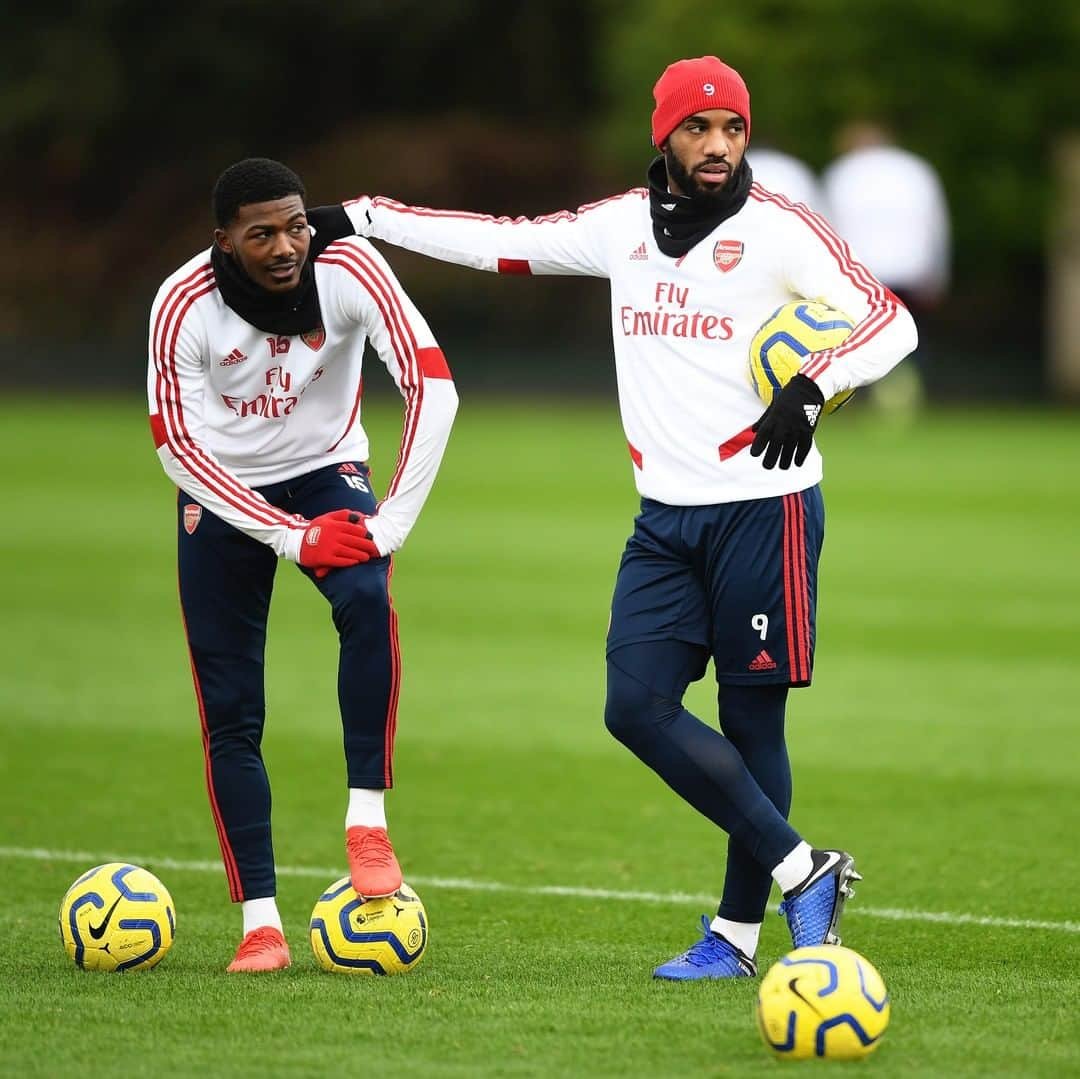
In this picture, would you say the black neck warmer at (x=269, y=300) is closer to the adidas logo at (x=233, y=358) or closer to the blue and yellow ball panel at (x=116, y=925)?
the adidas logo at (x=233, y=358)

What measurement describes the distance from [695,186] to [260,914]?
8.04 feet

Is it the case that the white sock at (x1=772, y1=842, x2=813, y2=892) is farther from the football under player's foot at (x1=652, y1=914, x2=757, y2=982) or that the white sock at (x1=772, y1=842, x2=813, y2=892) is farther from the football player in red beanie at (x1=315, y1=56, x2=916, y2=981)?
the football under player's foot at (x1=652, y1=914, x2=757, y2=982)

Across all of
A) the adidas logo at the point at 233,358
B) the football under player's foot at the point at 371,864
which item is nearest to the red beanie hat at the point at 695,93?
the adidas logo at the point at 233,358

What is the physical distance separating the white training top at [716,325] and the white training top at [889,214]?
16.7 meters

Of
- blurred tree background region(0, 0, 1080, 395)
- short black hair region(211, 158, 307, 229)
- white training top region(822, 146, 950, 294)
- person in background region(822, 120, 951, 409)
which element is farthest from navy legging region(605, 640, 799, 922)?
blurred tree background region(0, 0, 1080, 395)

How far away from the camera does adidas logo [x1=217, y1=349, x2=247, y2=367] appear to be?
5.93 meters

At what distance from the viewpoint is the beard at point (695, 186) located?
5617mm

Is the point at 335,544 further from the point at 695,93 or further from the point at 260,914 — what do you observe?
the point at 695,93

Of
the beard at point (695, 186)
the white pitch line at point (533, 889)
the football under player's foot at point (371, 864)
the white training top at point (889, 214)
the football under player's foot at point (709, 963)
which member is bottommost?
the white pitch line at point (533, 889)

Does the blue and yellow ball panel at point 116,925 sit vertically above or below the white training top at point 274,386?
below

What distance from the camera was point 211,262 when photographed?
591cm

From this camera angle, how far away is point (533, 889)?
7.17 meters

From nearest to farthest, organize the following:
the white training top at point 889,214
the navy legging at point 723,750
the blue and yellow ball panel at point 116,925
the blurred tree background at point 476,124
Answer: the navy legging at point 723,750 < the blue and yellow ball panel at point 116,925 < the white training top at point 889,214 < the blurred tree background at point 476,124

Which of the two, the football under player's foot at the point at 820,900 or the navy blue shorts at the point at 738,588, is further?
the navy blue shorts at the point at 738,588
